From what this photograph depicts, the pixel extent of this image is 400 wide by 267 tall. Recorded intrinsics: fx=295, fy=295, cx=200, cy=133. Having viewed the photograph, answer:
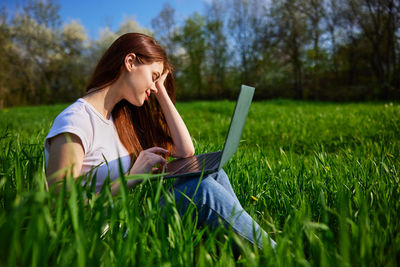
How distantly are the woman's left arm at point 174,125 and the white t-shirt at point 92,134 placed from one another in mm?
433

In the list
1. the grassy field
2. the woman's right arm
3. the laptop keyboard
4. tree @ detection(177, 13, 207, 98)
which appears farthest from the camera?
tree @ detection(177, 13, 207, 98)

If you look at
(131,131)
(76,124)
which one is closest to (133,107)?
(131,131)

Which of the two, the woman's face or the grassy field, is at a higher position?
the woman's face

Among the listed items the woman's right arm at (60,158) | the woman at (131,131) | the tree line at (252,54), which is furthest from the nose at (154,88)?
the tree line at (252,54)

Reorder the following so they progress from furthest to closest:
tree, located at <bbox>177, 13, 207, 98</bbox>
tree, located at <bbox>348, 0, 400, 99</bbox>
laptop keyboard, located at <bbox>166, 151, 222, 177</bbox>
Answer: tree, located at <bbox>177, 13, 207, 98</bbox>, tree, located at <bbox>348, 0, 400, 99</bbox>, laptop keyboard, located at <bbox>166, 151, 222, 177</bbox>

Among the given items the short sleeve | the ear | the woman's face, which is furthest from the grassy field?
the ear

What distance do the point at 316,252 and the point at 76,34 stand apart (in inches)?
1241

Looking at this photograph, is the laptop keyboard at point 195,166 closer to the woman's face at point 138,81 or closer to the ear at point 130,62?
the woman's face at point 138,81

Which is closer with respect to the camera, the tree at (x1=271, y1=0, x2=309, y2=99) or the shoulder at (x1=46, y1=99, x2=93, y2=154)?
the shoulder at (x1=46, y1=99, x2=93, y2=154)

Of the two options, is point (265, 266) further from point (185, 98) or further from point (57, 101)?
point (57, 101)

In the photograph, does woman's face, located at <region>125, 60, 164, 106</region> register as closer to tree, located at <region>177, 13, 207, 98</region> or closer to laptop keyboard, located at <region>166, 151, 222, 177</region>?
laptop keyboard, located at <region>166, 151, 222, 177</region>

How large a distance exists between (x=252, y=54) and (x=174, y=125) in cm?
1914

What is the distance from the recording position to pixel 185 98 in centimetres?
2214

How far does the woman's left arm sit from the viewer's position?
2014 millimetres
